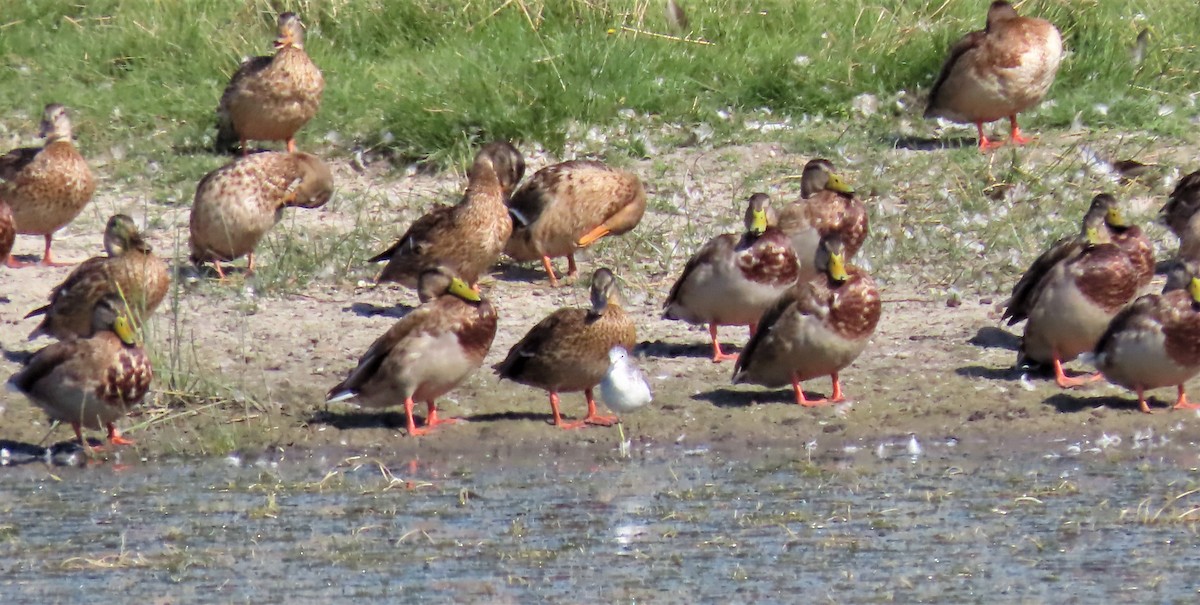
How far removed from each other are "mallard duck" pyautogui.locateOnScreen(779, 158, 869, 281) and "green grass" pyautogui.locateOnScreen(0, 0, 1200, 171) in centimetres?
217

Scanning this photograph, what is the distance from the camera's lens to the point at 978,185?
11688mm

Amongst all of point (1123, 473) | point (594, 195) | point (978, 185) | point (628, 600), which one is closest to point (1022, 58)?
point (978, 185)

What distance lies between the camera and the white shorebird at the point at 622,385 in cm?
874

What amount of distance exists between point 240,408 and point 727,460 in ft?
7.12

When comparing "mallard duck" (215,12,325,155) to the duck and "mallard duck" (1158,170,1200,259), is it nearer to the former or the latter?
the duck

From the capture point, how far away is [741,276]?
945 cm

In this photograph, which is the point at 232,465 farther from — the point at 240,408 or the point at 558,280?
the point at 558,280

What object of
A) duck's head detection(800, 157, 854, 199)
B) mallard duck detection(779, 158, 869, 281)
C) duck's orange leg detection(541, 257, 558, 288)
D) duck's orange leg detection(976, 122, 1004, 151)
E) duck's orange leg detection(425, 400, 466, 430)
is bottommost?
duck's orange leg detection(425, 400, 466, 430)

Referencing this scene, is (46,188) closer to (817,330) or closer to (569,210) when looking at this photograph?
(569,210)

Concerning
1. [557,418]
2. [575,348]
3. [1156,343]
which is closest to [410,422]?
[557,418]

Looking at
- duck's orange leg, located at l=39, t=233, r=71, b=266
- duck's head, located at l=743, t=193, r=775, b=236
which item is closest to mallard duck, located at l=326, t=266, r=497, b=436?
duck's head, located at l=743, t=193, r=775, b=236

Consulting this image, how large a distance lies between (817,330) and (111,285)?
331 centimetres

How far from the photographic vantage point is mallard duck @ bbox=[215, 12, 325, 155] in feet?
42.0

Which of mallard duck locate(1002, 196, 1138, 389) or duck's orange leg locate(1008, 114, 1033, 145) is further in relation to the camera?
duck's orange leg locate(1008, 114, 1033, 145)
